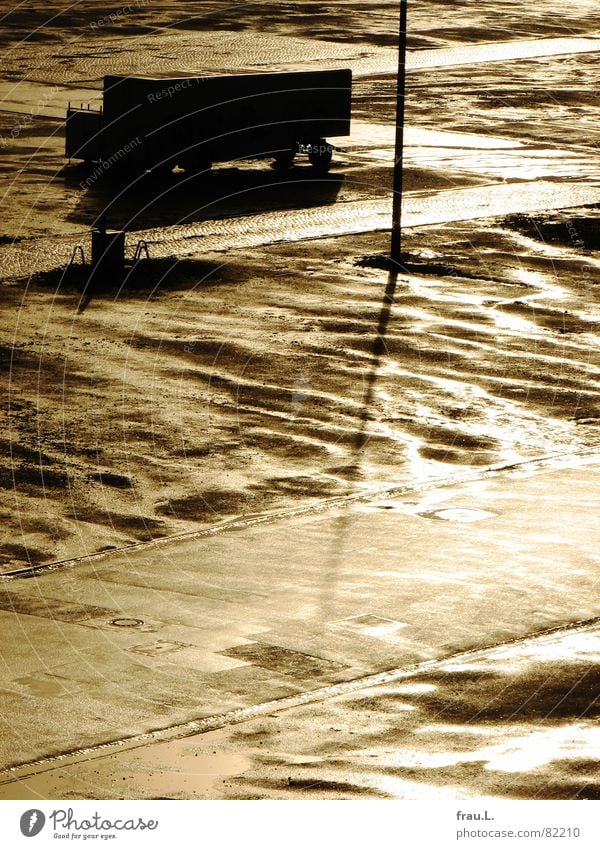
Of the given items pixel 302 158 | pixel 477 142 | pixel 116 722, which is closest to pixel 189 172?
pixel 302 158

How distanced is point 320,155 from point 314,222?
755cm

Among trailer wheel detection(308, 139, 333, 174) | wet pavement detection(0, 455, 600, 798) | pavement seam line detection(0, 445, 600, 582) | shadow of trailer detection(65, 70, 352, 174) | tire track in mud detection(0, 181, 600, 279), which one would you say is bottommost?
pavement seam line detection(0, 445, 600, 582)

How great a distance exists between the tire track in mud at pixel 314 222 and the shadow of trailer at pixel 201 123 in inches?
194

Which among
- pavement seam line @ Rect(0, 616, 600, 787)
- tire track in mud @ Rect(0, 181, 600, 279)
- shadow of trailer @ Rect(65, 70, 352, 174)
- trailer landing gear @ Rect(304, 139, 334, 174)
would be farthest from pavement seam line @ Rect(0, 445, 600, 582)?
trailer landing gear @ Rect(304, 139, 334, 174)

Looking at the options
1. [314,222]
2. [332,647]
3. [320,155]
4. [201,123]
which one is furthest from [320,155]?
[332,647]

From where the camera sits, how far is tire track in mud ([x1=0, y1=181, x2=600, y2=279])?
38.5 metres

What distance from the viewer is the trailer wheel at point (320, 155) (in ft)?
161

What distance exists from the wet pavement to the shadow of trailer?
2610 cm

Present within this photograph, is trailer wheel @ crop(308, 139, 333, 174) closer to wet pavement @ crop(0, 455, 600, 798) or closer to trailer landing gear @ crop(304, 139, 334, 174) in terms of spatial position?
trailer landing gear @ crop(304, 139, 334, 174)

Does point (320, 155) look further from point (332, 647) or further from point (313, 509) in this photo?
point (332, 647)

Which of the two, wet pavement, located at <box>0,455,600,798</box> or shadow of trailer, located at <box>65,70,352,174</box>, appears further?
shadow of trailer, located at <box>65,70,352,174</box>

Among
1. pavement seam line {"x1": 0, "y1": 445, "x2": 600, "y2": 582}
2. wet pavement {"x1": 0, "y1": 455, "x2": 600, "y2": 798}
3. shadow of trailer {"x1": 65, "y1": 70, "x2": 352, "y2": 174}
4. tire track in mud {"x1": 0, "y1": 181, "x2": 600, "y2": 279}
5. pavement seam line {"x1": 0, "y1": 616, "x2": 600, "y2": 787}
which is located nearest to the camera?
pavement seam line {"x1": 0, "y1": 616, "x2": 600, "y2": 787}

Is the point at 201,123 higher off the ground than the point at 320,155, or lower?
higher

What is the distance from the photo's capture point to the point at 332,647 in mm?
17859
